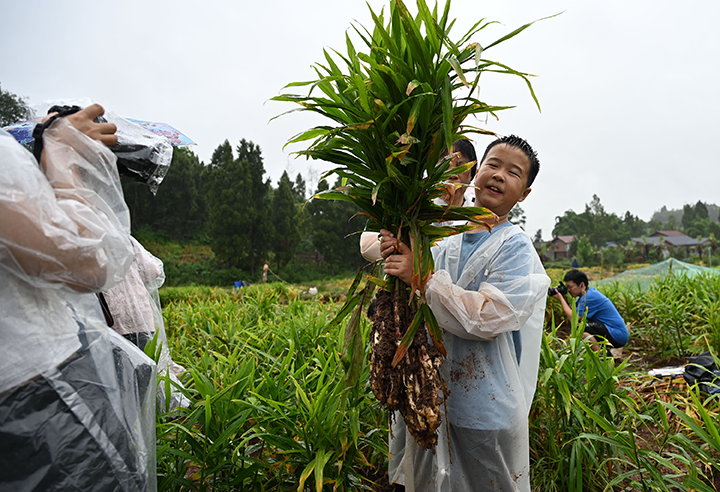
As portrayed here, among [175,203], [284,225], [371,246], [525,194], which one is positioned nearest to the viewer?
[525,194]

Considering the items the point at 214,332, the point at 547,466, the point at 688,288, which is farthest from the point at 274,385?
the point at 688,288

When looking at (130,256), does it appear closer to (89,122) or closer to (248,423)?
(89,122)

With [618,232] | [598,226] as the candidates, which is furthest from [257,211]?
[618,232]

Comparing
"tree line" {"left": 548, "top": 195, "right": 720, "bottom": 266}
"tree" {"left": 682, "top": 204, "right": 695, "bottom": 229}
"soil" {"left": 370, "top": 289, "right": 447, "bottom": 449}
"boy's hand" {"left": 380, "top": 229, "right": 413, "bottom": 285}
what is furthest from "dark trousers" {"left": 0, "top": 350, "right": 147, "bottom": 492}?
"tree" {"left": 682, "top": 204, "right": 695, "bottom": 229}

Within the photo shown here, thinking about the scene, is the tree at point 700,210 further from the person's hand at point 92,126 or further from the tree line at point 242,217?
the person's hand at point 92,126

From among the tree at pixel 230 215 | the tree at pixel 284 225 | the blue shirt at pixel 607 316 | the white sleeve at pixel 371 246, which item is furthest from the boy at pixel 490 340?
the tree at pixel 284 225

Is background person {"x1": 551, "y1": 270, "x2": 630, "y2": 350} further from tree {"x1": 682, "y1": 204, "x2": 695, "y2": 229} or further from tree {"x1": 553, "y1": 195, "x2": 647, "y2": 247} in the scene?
tree {"x1": 682, "y1": 204, "x2": 695, "y2": 229}

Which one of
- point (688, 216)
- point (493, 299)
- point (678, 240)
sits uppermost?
point (688, 216)

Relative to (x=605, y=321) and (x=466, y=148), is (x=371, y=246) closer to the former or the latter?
(x=466, y=148)

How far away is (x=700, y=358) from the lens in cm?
331

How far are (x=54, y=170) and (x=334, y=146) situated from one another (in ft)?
2.99

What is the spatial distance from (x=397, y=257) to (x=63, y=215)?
1.03 meters

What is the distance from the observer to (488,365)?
1.50m

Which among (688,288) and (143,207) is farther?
(143,207)
